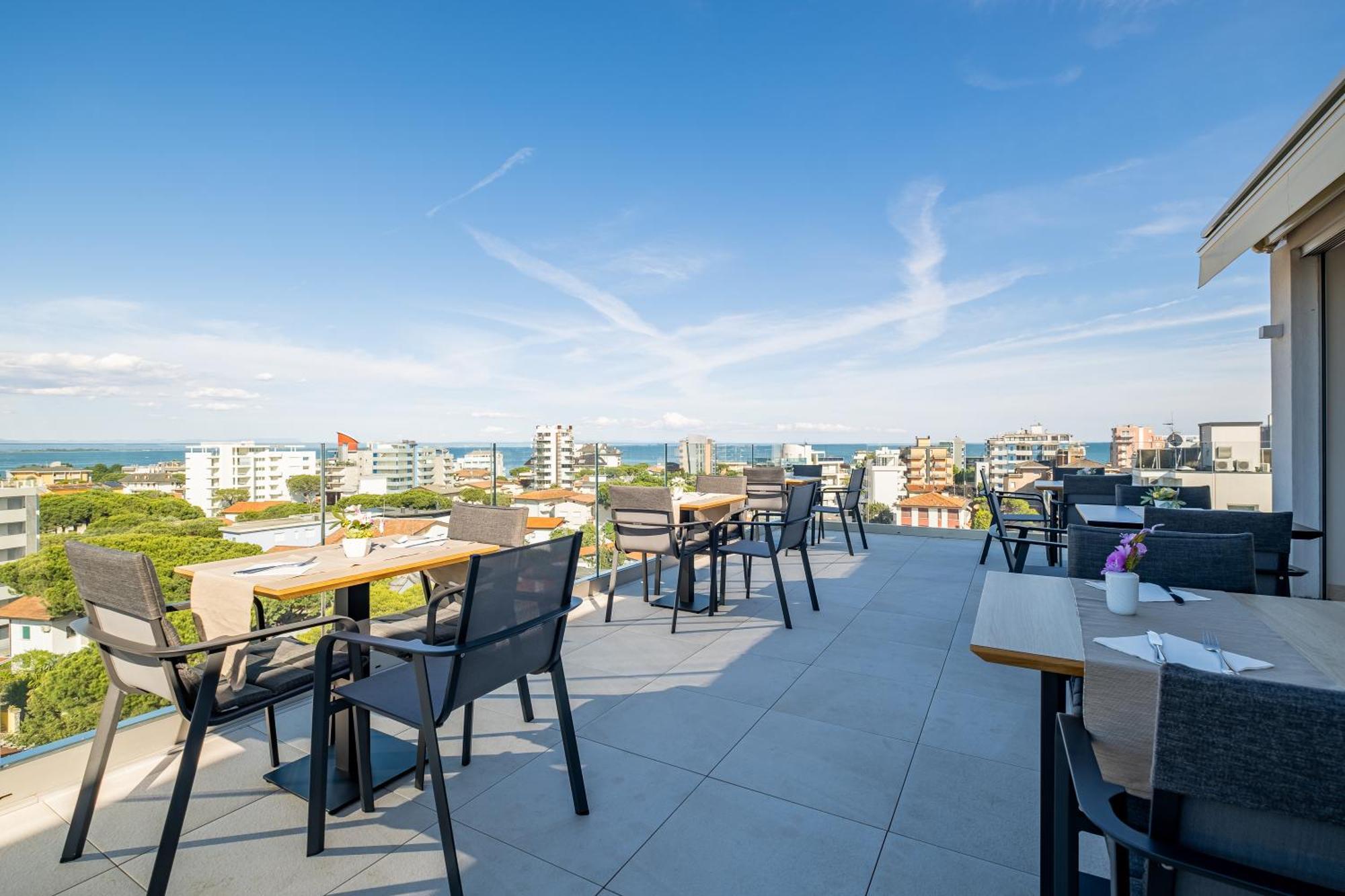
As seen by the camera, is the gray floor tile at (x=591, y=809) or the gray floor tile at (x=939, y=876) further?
the gray floor tile at (x=591, y=809)

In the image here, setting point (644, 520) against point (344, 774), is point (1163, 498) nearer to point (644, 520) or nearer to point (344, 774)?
point (644, 520)

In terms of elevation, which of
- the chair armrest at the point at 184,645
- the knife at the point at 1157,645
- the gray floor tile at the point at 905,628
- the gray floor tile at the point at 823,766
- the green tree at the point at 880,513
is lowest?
the gray floor tile at the point at 823,766

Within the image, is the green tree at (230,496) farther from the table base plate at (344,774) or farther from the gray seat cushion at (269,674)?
the table base plate at (344,774)

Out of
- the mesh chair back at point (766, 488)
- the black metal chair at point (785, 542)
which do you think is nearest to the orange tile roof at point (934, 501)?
the mesh chair back at point (766, 488)

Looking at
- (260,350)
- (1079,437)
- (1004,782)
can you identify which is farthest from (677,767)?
(260,350)

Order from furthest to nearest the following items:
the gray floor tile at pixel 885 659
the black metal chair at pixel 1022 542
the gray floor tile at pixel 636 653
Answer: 1. the black metal chair at pixel 1022 542
2. the gray floor tile at pixel 636 653
3. the gray floor tile at pixel 885 659

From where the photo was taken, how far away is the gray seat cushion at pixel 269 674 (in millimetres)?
1668

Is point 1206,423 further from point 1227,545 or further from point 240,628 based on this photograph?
point 240,628

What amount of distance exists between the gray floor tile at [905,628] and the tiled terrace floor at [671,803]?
1.17 feet

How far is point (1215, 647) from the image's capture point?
4.14ft

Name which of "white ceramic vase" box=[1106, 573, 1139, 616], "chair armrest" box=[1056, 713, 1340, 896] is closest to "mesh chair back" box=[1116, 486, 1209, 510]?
"white ceramic vase" box=[1106, 573, 1139, 616]

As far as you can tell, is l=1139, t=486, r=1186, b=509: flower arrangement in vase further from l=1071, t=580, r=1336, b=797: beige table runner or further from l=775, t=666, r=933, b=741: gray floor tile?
l=1071, t=580, r=1336, b=797: beige table runner

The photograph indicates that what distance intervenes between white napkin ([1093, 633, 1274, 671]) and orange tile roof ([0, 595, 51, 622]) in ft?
11.2

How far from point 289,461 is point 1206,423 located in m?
7.87
